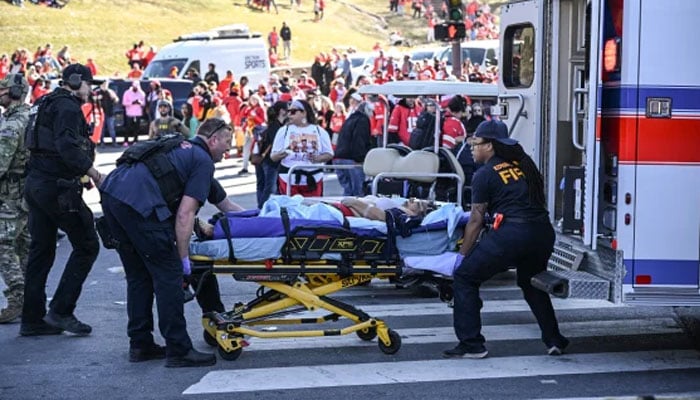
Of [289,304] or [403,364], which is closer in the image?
[403,364]

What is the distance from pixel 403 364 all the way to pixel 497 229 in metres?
1.20

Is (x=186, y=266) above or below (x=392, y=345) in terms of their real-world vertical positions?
above

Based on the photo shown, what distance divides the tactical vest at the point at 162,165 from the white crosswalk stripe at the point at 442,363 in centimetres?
129

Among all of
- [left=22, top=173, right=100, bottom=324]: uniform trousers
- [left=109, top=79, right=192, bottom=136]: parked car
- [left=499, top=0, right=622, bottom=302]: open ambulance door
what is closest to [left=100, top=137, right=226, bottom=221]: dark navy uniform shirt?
[left=22, top=173, right=100, bottom=324]: uniform trousers

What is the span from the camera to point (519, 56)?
11633mm

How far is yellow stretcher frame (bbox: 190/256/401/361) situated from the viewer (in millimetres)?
8789

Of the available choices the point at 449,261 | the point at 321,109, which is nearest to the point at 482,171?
the point at 449,261

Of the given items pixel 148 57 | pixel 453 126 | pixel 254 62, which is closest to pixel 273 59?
pixel 148 57

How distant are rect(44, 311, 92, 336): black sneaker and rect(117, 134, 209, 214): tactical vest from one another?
1.73 meters

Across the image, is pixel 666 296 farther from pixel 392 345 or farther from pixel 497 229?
pixel 392 345

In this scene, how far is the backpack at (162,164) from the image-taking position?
8500 millimetres

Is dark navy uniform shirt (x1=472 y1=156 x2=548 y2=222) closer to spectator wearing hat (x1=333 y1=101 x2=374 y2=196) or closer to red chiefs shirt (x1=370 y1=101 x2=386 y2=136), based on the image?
spectator wearing hat (x1=333 y1=101 x2=374 y2=196)

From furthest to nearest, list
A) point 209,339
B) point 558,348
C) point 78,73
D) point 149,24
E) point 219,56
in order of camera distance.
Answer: point 149,24 < point 219,56 < point 78,73 < point 209,339 < point 558,348

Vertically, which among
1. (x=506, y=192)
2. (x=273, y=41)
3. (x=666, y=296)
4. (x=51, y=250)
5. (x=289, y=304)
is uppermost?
(x=273, y=41)
